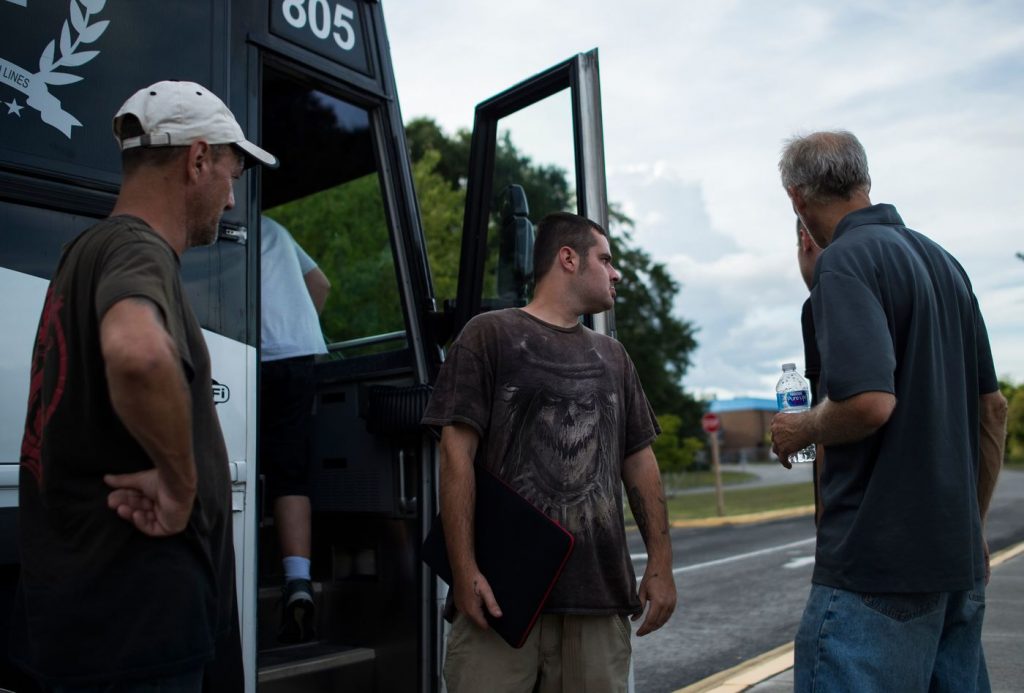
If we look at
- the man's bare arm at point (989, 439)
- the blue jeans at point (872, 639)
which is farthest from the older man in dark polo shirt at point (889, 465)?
the man's bare arm at point (989, 439)

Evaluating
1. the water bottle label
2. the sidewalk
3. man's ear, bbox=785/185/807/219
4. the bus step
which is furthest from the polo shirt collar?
the sidewalk

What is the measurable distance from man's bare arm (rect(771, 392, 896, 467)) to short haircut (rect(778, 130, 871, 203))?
1.76 ft

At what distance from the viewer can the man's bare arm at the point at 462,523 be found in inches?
102

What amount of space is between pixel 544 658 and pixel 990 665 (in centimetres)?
370

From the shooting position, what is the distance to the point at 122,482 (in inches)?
68.4

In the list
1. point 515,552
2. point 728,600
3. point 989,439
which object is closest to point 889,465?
point 989,439

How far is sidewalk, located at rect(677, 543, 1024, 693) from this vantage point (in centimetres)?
504

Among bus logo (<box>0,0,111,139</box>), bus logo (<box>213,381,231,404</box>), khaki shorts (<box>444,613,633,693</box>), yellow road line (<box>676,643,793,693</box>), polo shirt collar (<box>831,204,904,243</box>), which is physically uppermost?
bus logo (<box>0,0,111,139</box>)

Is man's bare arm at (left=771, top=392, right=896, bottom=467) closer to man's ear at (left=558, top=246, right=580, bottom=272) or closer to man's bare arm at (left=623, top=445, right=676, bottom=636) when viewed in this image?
man's bare arm at (left=623, top=445, right=676, bottom=636)

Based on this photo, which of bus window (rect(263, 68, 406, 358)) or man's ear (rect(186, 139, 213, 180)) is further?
bus window (rect(263, 68, 406, 358))

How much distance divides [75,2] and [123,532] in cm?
161

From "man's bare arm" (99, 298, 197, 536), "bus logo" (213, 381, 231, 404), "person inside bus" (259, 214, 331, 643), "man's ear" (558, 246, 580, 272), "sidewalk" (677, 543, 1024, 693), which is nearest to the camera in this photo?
"man's bare arm" (99, 298, 197, 536)

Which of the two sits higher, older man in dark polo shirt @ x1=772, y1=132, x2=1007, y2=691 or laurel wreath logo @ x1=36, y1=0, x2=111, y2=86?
laurel wreath logo @ x1=36, y1=0, x2=111, y2=86

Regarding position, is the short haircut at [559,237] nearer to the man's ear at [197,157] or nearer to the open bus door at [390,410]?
the open bus door at [390,410]
